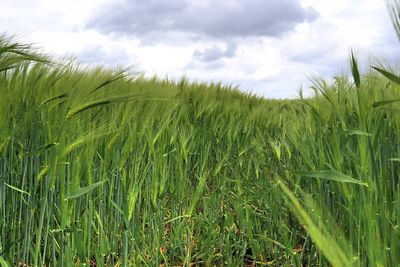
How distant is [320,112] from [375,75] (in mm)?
298

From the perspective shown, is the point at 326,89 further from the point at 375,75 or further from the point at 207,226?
the point at 207,226

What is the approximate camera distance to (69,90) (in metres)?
1.31

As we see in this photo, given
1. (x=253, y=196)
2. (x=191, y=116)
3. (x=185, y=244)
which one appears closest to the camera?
(x=185, y=244)

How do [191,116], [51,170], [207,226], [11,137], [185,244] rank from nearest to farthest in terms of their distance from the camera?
[51,170], [11,137], [185,244], [207,226], [191,116]

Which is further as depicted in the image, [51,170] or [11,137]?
[11,137]

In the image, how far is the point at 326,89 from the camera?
1.86 m

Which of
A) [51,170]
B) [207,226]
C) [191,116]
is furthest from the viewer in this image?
[191,116]

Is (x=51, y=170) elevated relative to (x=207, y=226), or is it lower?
elevated

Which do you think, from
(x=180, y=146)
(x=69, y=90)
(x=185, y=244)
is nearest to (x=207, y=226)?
(x=185, y=244)

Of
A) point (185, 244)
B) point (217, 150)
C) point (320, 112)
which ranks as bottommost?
point (185, 244)

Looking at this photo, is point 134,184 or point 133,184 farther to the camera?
point 133,184

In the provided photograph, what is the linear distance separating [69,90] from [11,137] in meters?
0.20

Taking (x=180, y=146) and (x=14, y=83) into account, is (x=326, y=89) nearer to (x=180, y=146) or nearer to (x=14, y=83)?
(x=180, y=146)

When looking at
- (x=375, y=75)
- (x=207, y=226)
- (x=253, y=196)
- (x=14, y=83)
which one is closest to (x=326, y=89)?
(x=375, y=75)
